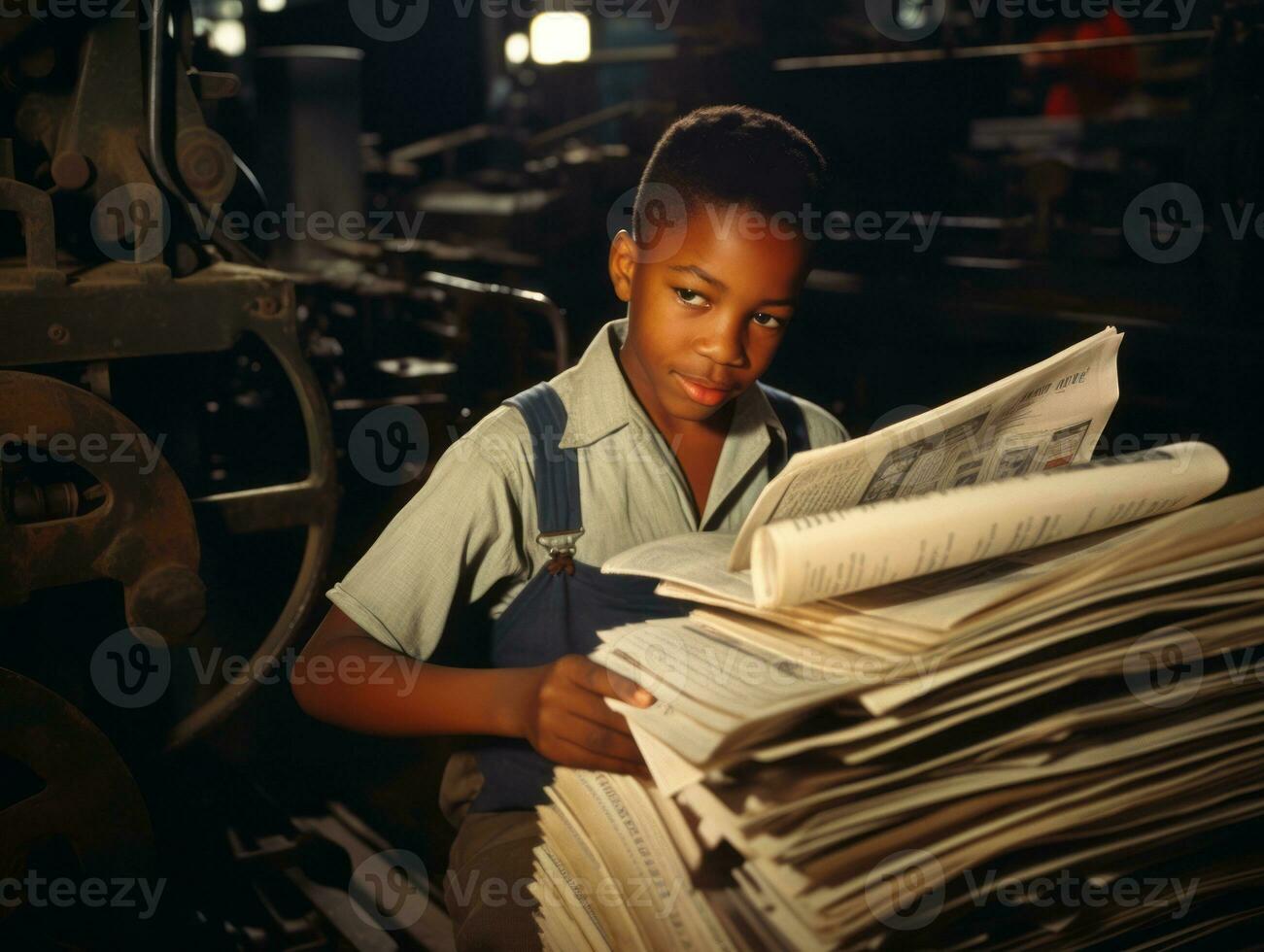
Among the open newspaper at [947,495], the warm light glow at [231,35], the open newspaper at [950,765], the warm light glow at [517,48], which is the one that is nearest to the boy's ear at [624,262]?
the open newspaper at [947,495]

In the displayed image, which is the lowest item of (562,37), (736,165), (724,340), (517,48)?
(724,340)

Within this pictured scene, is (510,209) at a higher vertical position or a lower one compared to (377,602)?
higher

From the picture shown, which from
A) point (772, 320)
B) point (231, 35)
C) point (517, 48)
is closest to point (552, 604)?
point (772, 320)

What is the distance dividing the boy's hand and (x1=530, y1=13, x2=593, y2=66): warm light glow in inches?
222

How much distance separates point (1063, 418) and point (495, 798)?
2.44 feet

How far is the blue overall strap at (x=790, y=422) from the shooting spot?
1489mm

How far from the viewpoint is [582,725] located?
904 millimetres

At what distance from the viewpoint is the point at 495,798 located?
126 cm

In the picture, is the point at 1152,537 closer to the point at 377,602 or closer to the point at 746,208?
the point at 746,208

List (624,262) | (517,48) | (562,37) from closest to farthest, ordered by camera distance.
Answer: (624,262) → (562,37) → (517,48)

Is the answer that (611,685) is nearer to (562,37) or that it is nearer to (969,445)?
(969,445)

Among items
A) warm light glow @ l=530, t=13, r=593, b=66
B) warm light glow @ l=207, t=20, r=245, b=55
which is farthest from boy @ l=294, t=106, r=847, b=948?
warm light glow @ l=207, t=20, r=245, b=55

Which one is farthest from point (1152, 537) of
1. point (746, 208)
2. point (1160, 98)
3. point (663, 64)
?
Result: point (1160, 98)

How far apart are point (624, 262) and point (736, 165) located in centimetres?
19
